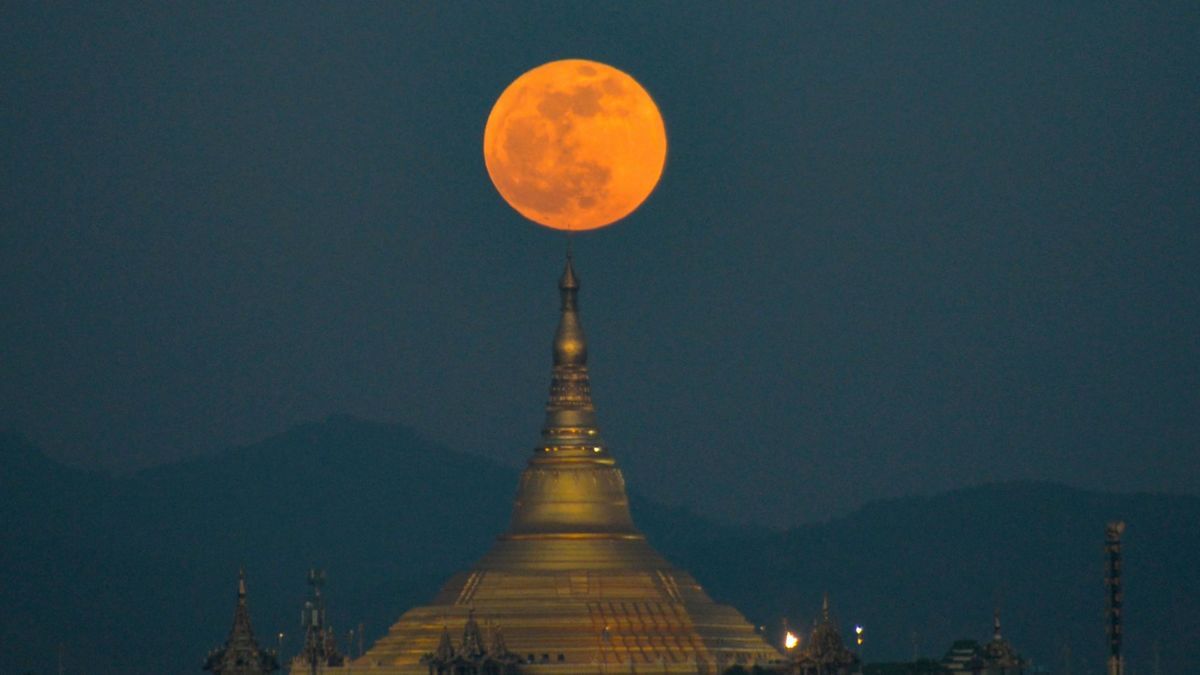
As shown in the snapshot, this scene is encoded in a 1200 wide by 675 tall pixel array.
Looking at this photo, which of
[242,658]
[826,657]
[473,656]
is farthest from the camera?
[242,658]

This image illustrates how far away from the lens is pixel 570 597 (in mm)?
123250

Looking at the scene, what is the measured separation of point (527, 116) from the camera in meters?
125

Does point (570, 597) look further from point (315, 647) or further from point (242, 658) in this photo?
point (242, 658)

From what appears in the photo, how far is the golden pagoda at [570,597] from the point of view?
120438mm

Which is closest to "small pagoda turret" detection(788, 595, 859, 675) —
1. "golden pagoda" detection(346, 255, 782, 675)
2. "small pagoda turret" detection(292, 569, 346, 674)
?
"golden pagoda" detection(346, 255, 782, 675)

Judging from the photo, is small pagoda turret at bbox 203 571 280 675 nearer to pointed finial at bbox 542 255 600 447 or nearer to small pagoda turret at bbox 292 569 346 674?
small pagoda turret at bbox 292 569 346 674

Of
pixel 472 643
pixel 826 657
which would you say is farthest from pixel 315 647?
pixel 826 657

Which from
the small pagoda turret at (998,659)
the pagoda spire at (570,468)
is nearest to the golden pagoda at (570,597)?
the pagoda spire at (570,468)

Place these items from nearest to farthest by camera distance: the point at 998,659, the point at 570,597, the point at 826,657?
the point at 826,657, the point at 998,659, the point at 570,597

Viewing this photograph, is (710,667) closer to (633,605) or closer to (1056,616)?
(633,605)

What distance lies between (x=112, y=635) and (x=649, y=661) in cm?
8234

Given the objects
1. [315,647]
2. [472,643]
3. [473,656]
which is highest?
[315,647]

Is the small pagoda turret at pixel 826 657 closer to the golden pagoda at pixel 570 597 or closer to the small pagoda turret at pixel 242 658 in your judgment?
the golden pagoda at pixel 570 597

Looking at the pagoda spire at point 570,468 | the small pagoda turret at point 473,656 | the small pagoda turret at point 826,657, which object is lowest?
the small pagoda turret at point 473,656
